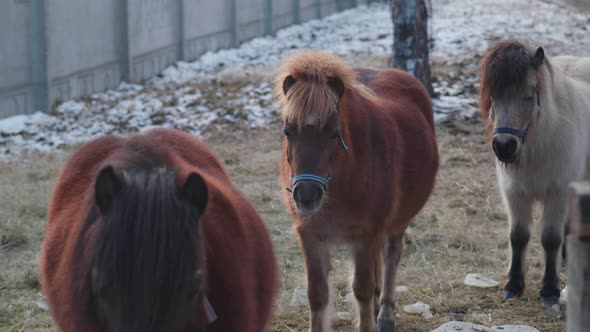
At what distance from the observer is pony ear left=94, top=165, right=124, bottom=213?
7.38ft

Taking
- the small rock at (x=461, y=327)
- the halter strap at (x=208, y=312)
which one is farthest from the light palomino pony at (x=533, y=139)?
the halter strap at (x=208, y=312)

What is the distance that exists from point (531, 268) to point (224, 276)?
12.3 feet

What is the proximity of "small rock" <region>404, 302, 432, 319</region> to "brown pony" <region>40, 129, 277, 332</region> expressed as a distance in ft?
6.66

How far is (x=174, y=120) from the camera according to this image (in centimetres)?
1014

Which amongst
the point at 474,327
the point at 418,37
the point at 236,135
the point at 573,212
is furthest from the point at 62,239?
the point at 418,37

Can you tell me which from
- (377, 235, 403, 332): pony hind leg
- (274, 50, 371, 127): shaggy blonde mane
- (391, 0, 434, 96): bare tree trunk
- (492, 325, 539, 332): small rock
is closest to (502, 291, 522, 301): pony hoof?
(492, 325, 539, 332): small rock

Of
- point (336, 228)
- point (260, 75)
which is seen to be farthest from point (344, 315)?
point (260, 75)

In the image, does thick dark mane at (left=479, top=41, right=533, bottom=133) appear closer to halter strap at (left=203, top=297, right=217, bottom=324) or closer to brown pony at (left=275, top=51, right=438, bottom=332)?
brown pony at (left=275, top=51, right=438, bottom=332)

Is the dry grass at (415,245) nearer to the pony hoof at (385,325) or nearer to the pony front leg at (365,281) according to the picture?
the pony hoof at (385,325)

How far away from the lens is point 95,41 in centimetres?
1167

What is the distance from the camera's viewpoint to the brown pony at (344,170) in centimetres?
388

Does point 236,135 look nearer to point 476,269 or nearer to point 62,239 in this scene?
point 476,269

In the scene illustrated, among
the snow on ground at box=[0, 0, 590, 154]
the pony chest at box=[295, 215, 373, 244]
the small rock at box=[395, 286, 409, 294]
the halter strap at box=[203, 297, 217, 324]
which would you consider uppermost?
the halter strap at box=[203, 297, 217, 324]

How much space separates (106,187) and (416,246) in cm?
409
